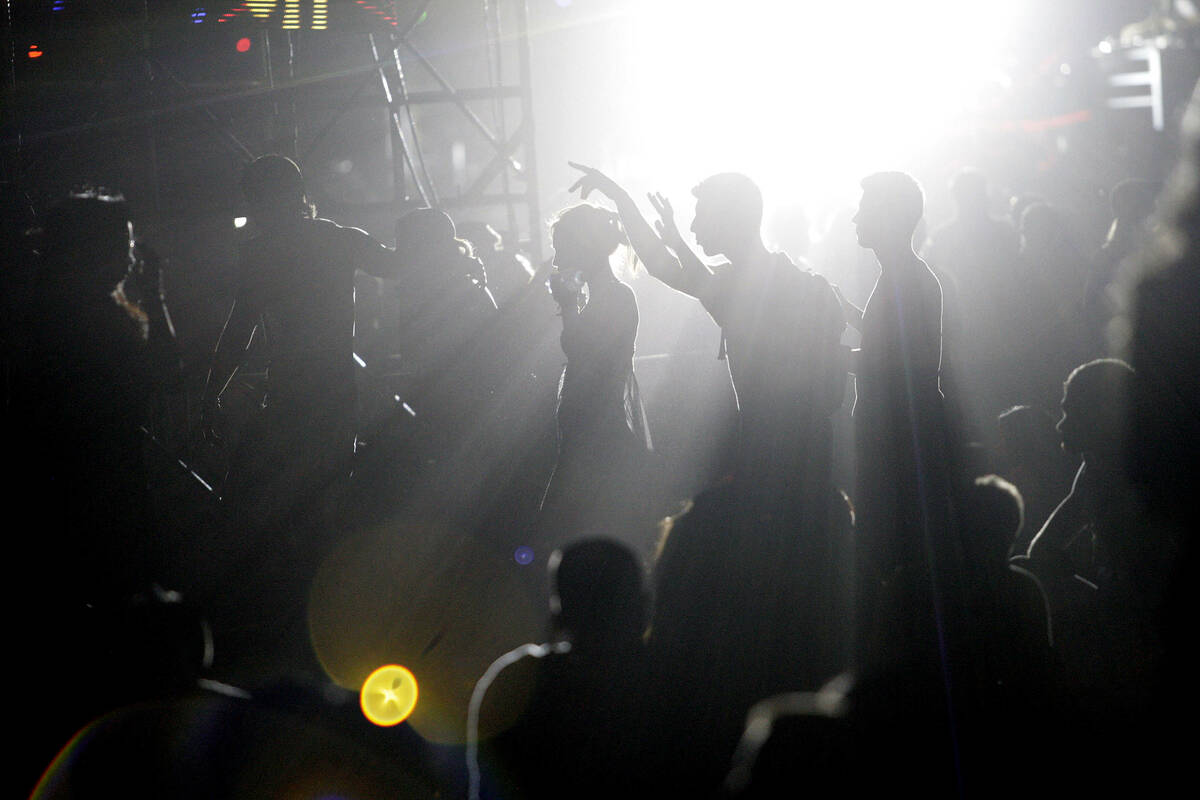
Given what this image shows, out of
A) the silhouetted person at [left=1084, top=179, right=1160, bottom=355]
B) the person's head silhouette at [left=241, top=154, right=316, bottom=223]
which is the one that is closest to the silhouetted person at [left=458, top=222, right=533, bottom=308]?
the person's head silhouette at [left=241, top=154, right=316, bottom=223]

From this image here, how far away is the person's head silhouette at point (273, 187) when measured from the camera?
4.83 meters

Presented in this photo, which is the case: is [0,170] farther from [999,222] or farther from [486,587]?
[999,222]

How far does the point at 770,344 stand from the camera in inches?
130

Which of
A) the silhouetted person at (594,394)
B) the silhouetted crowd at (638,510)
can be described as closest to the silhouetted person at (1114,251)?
the silhouetted crowd at (638,510)

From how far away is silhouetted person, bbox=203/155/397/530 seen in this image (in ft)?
16.1

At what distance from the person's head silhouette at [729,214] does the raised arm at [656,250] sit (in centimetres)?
16

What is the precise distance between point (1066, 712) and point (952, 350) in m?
3.96

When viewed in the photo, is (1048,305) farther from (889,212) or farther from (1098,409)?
(889,212)

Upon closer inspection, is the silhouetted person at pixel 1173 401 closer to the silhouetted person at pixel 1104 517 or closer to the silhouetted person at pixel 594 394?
the silhouetted person at pixel 1104 517

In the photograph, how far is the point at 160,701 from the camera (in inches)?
87.2

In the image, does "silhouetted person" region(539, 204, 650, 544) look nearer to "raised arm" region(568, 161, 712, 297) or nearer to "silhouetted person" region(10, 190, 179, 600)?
"raised arm" region(568, 161, 712, 297)

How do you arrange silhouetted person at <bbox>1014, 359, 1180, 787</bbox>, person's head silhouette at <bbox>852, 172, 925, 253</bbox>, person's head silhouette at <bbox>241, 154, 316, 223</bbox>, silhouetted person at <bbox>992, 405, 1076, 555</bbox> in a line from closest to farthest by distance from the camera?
silhouetted person at <bbox>1014, 359, 1180, 787</bbox>, person's head silhouette at <bbox>852, 172, 925, 253</bbox>, person's head silhouette at <bbox>241, 154, 316, 223</bbox>, silhouetted person at <bbox>992, 405, 1076, 555</bbox>

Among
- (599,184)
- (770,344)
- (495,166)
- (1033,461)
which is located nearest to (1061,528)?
(1033,461)

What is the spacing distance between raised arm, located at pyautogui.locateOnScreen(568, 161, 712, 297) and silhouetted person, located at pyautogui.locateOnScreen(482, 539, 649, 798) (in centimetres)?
163
